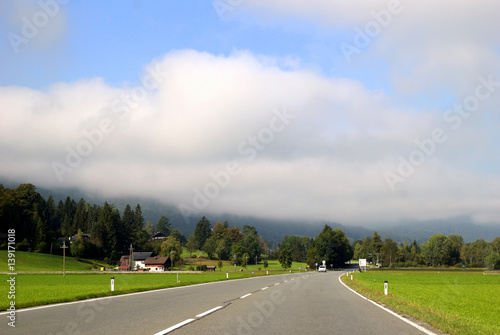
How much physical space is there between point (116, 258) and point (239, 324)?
135 m

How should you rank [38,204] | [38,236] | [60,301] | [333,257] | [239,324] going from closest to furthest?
[239,324]
[60,301]
[38,236]
[38,204]
[333,257]

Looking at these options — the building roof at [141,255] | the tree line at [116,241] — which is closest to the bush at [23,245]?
the tree line at [116,241]

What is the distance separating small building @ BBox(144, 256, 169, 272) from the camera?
135 m

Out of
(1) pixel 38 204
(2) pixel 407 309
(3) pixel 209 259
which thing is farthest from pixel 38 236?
(2) pixel 407 309

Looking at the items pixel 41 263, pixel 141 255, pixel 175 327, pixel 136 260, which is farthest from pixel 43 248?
pixel 175 327

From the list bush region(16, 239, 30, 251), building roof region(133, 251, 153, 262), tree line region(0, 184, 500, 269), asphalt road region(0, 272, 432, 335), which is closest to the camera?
asphalt road region(0, 272, 432, 335)

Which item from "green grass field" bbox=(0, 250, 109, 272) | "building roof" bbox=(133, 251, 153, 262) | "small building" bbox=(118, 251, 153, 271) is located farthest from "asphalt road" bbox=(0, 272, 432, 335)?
→ "building roof" bbox=(133, 251, 153, 262)

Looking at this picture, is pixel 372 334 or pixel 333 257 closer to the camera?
pixel 372 334

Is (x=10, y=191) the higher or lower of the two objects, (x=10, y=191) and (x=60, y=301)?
the higher

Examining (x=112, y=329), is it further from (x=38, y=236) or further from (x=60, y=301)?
(x=38, y=236)

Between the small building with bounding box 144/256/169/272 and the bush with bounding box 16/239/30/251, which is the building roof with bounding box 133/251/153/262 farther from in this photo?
the bush with bounding box 16/239/30/251

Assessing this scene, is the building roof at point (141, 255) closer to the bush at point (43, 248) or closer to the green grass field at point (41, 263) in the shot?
the green grass field at point (41, 263)

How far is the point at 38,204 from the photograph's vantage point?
129000mm

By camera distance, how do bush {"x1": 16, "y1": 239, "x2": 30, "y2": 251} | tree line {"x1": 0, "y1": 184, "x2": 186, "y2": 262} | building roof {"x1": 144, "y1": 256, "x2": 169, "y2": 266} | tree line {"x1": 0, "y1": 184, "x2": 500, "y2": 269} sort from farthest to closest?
building roof {"x1": 144, "y1": 256, "x2": 169, "y2": 266}, tree line {"x1": 0, "y1": 184, "x2": 500, "y2": 269}, tree line {"x1": 0, "y1": 184, "x2": 186, "y2": 262}, bush {"x1": 16, "y1": 239, "x2": 30, "y2": 251}
